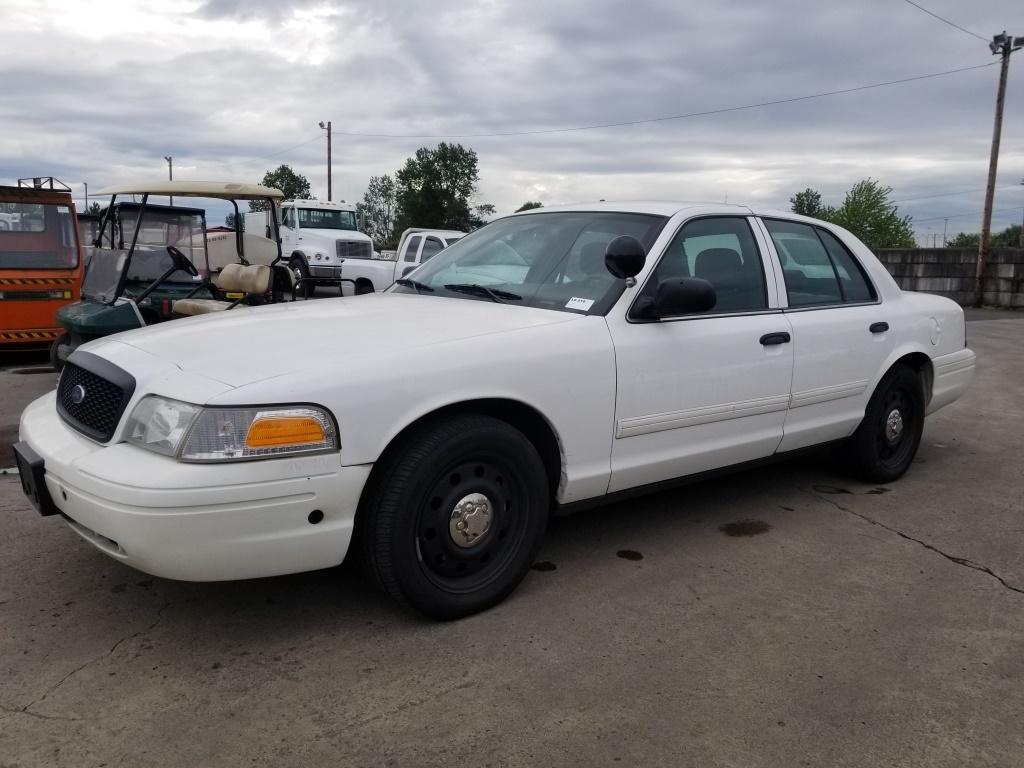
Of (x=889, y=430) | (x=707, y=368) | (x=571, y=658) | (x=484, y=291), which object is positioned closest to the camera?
(x=571, y=658)

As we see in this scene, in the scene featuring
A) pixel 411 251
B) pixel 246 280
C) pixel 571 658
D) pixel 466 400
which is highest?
pixel 411 251

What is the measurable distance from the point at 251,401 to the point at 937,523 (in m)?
3.53

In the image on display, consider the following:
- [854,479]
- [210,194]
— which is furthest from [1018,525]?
[210,194]

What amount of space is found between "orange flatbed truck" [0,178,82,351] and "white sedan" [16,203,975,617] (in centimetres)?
694

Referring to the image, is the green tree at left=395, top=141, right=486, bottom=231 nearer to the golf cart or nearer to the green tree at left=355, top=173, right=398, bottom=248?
the green tree at left=355, top=173, right=398, bottom=248

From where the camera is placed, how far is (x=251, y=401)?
101 inches

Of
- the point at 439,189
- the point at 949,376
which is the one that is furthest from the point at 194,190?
the point at 439,189

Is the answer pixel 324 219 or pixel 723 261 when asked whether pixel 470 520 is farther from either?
pixel 324 219

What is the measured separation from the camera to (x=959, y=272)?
2136 cm

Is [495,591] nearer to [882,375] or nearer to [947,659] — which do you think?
[947,659]

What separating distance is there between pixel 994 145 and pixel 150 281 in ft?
68.6

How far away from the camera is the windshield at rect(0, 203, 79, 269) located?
9.59 metres

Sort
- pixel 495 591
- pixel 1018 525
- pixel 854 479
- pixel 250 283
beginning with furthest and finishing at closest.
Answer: pixel 250 283 < pixel 854 479 < pixel 1018 525 < pixel 495 591

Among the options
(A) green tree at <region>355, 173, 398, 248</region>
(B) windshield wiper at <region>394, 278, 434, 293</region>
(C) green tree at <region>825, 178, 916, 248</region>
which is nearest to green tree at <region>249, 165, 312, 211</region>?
(A) green tree at <region>355, 173, 398, 248</region>
